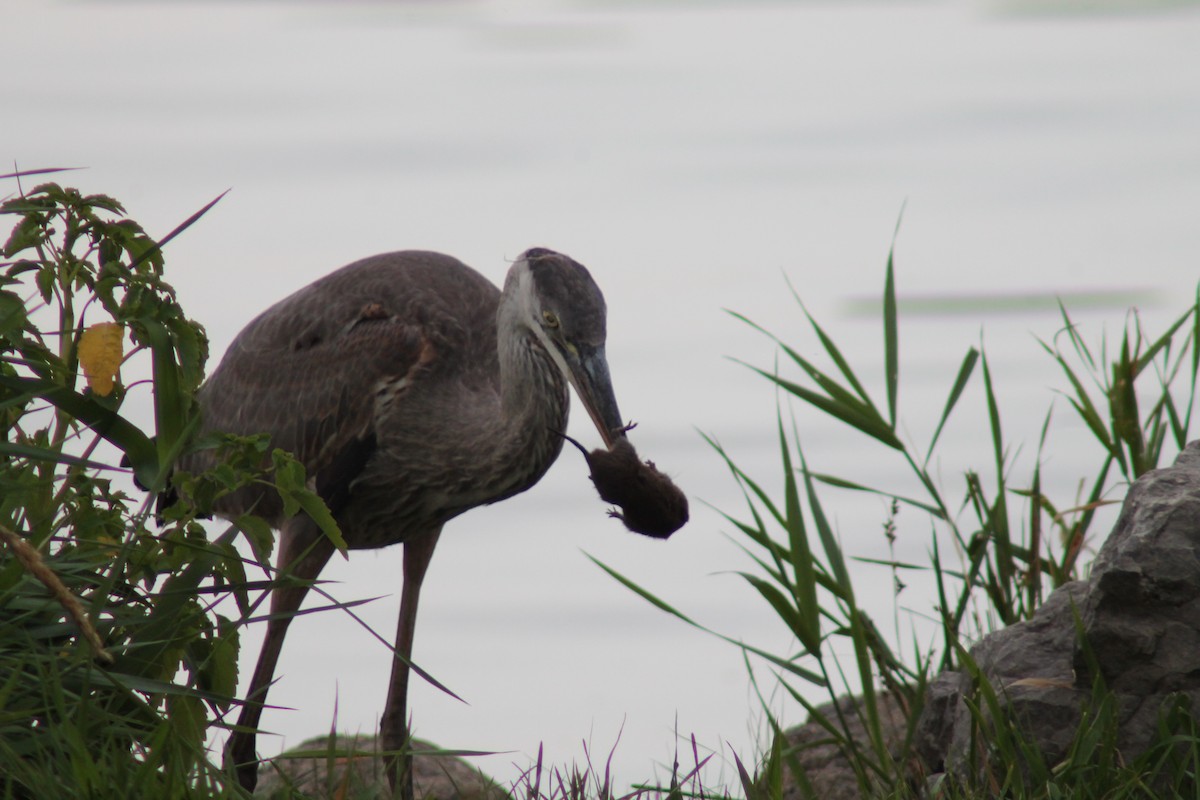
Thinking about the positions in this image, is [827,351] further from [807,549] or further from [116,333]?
[116,333]

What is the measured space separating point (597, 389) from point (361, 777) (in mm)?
1706

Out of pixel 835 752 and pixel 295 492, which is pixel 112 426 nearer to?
pixel 295 492

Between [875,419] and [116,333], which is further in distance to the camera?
[875,419]

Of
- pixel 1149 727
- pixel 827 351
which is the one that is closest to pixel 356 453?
pixel 827 351

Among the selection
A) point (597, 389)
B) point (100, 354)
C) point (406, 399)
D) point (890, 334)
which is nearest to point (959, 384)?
point (890, 334)

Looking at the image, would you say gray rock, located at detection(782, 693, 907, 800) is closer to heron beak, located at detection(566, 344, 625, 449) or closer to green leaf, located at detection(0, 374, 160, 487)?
heron beak, located at detection(566, 344, 625, 449)

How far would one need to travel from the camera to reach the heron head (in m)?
5.01

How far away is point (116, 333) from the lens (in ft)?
10.6

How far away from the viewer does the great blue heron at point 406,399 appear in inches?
216

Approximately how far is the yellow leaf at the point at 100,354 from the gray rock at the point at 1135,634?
7.13 ft

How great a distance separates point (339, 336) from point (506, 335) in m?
0.81

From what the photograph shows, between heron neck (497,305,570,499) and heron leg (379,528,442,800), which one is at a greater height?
heron neck (497,305,570,499)

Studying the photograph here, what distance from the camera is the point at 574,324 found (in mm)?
5148

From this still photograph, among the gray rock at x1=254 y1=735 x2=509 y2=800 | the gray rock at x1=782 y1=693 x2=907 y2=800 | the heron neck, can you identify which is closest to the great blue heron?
the heron neck
